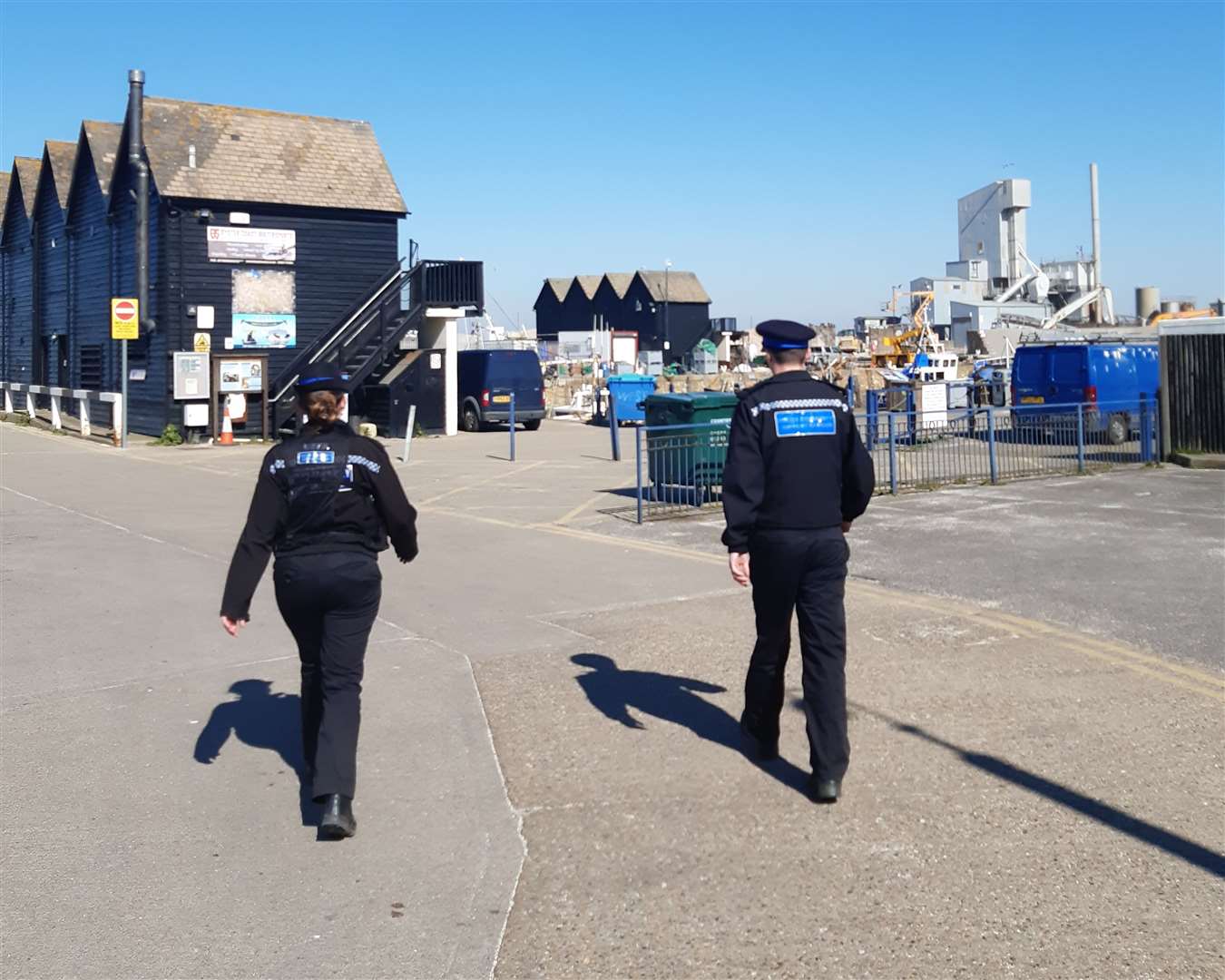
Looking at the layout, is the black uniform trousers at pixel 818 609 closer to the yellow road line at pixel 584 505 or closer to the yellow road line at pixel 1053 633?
the yellow road line at pixel 1053 633

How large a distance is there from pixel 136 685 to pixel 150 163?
23.2 m

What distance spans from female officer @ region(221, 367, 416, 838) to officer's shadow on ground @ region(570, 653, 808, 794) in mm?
1891

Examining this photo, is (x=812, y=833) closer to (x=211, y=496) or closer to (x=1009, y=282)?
(x=211, y=496)

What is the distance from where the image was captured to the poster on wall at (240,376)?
27.3 m

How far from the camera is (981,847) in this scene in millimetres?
4992

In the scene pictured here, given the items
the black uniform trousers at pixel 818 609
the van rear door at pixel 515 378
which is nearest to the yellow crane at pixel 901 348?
the van rear door at pixel 515 378

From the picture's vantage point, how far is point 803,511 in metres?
5.55

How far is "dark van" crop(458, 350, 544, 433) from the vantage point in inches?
1241

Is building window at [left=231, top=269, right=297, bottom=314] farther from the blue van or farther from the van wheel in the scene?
the blue van

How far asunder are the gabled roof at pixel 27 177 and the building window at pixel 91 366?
6.59m

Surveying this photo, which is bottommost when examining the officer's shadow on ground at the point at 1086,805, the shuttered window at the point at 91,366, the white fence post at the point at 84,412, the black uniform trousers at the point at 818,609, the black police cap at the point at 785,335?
the officer's shadow on ground at the point at 1086,805

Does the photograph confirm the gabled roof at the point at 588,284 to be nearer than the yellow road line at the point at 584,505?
No

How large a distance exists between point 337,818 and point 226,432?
23.3 metres

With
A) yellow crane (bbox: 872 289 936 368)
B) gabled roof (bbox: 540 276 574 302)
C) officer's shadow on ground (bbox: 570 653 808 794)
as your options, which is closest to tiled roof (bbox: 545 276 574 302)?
gabled roof (bbox: 540 276 574 302)
